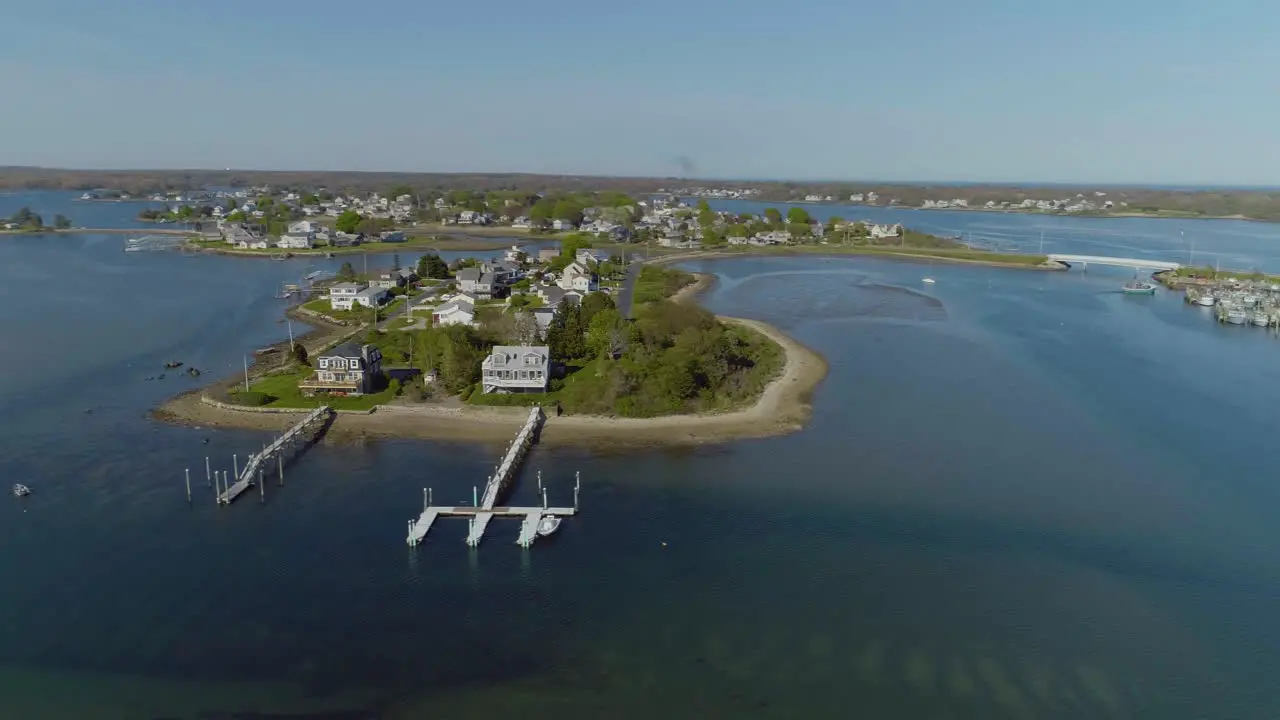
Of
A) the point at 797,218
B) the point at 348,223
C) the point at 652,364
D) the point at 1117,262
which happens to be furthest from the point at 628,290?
the point at 797,218

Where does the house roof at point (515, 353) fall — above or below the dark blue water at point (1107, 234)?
below

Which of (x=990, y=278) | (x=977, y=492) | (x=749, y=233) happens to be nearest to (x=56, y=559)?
(x=977, y=492)

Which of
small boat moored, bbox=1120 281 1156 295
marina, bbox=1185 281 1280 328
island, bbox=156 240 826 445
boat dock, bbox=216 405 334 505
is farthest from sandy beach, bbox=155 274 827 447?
small boat moored, bbox=1120 281 1156 295

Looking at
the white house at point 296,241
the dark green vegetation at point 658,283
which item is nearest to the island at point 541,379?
the dark green vegetation at point 658,283

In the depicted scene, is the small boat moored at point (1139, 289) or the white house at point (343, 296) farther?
the small boat moored at point (1139, 289)

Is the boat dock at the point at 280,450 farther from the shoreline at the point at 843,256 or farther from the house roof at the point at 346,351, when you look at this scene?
the shoreline at the point at 843,256

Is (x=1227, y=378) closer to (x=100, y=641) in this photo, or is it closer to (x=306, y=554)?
(x=306, y=554)

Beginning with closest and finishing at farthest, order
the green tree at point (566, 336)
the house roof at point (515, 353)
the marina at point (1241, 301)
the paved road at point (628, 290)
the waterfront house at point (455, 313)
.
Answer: the house roof at point (515, 353) < the green tree at point (566, 336) < the waterfront house at point (455, 313) < the paved road at point (628, 290) < the marina at point (1241, 301)

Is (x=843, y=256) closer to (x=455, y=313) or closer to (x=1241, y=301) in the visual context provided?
(x=1241, y=301)
